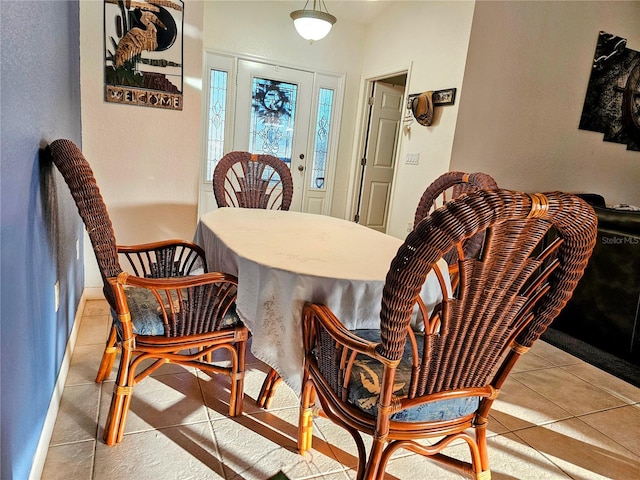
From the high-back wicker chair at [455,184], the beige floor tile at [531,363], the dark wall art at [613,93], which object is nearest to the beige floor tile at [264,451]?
the high-back wicker chair at [455,184]

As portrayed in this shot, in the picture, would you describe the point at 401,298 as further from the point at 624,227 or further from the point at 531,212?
the point at 624,227

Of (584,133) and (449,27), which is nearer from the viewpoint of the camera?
(449,27)

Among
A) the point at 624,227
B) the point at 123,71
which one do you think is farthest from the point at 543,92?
the point at 123,71

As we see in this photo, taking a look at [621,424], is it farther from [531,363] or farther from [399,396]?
[399,396]

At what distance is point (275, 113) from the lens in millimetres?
4848

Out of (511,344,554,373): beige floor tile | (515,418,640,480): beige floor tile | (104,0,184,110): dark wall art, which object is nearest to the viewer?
(515,418,640,480): beige floor tile

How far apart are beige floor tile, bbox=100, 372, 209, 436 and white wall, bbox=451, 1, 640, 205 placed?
9.18 ft

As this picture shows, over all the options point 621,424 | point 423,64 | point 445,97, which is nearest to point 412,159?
point 445,97

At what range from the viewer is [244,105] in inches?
184

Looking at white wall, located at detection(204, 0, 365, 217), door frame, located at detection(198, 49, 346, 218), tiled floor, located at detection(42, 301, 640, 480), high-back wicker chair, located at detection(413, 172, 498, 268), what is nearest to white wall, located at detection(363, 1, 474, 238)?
white wall, located at detection(204, 0, 365, 217)

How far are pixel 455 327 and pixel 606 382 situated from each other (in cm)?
196

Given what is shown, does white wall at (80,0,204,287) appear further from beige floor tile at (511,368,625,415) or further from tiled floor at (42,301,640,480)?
beige floor tile at (511,368,625,415)

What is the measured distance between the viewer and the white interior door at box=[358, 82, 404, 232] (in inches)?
199

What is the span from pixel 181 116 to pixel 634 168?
192 inches
